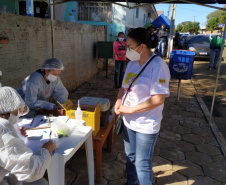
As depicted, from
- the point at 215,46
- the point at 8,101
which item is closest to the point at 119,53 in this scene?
the point at 8,101

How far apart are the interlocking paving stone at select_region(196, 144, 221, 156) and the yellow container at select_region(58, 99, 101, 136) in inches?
76.0

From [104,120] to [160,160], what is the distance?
46.3 inches

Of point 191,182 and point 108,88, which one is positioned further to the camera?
point 108,88

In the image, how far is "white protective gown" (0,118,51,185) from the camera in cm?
132

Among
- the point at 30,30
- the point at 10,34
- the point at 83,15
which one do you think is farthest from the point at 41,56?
the point at 83,15

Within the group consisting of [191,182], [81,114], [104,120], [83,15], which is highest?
[83,15]

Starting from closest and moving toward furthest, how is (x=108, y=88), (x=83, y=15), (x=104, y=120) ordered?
(x=104, y=120) < (x=108, y=88) < (x=83, y=15)

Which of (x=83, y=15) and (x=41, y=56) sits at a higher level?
(x=83, y=15)

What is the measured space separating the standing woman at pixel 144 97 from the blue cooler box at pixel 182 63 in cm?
328

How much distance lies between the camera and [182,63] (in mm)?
5090

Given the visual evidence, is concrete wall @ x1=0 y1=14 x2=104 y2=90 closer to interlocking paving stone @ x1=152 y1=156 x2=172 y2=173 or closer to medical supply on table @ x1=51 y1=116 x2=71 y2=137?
medical supply on table @ x1=51 y1=116 x2=71 y2=137

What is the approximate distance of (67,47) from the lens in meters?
5.71

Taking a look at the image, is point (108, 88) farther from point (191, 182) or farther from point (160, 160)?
point (191, 182)

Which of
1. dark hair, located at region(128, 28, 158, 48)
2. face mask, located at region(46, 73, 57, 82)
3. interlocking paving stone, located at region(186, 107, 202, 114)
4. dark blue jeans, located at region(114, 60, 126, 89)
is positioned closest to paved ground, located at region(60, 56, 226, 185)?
interlocking paving stone, located at region(186, 107, 202, 114)
